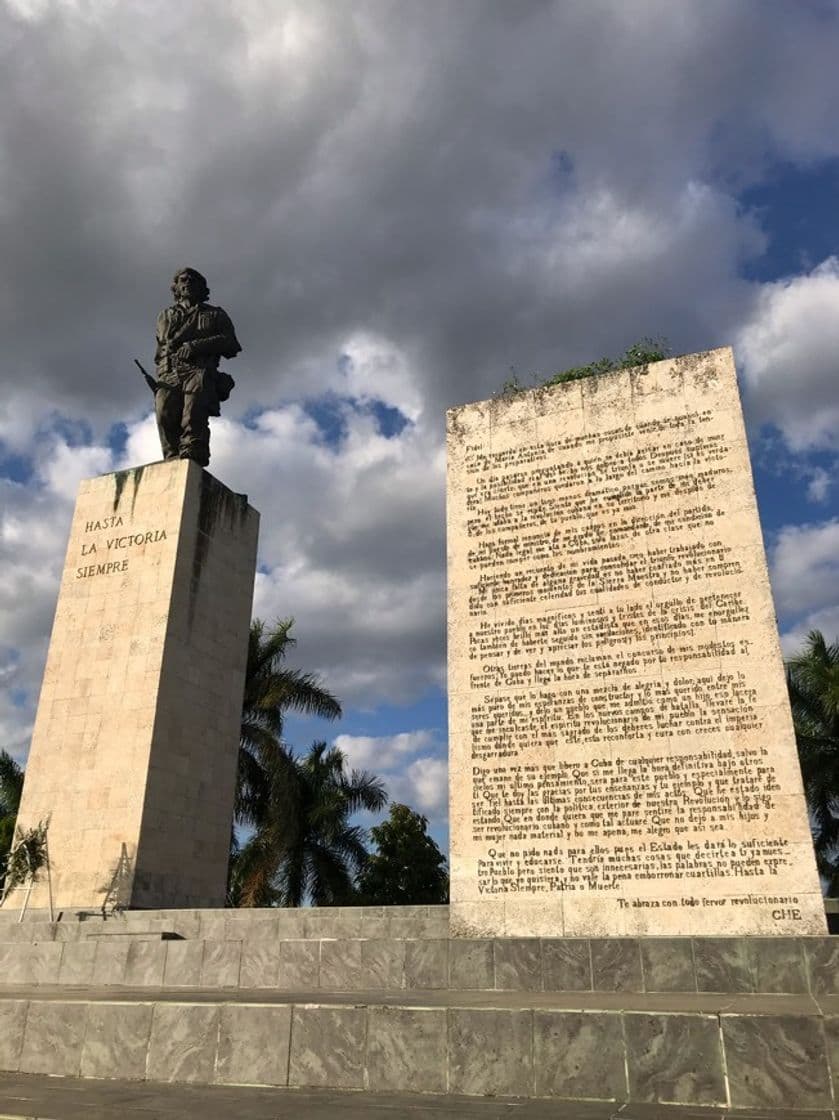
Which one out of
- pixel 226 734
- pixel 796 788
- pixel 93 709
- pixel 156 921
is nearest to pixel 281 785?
pixel 226 734

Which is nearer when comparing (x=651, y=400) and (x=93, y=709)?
(x=651, y=400)

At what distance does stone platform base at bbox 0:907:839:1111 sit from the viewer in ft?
17.8

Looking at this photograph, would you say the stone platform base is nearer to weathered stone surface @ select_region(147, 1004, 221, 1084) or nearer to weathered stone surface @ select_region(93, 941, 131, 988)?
weathered stone surface @ select_region(147, 1004, 221, 1084)

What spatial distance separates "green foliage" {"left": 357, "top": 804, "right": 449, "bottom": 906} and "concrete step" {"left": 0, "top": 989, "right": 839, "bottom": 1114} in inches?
930

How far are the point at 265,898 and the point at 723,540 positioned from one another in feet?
68.7

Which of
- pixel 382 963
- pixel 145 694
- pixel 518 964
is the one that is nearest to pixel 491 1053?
pixel 518 964

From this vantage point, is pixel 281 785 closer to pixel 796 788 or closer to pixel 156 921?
pixel 156 921

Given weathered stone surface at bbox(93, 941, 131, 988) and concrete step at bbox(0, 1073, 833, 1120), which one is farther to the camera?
weathered stone surface at bbox(93, 941, 131, 988)

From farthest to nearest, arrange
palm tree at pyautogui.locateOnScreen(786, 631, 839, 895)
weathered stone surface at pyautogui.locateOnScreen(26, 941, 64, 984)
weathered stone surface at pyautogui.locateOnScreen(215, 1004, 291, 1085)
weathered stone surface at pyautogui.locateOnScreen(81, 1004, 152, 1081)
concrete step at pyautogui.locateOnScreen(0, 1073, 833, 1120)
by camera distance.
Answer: palm tree at pyautogui.locateOnScreen(786, 631, 839, 895) → weathered stone surface at pyautogui.locateOnScreen(26, 941, 64, 984) → weathered stone surface at pyautogui.locateOnScreen(81, 1004, 152, 1081) → weathered stone surface at pyautogui.locateOnScreen(215, 1004, 291, 1085) → concrete step at pyautogui.locateOnScreen(0, 1073, 833, 1120)

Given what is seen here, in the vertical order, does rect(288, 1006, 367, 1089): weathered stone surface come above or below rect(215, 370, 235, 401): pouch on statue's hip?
below

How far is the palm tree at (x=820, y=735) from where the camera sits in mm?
26406

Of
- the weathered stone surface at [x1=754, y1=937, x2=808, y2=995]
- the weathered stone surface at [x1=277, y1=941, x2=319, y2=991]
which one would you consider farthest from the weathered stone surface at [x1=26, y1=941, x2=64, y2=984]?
the weathered stone surface at [x1=754, y1=937, x2=808, y2=995]

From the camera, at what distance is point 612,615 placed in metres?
11.5

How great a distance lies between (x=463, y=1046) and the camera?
596cm
